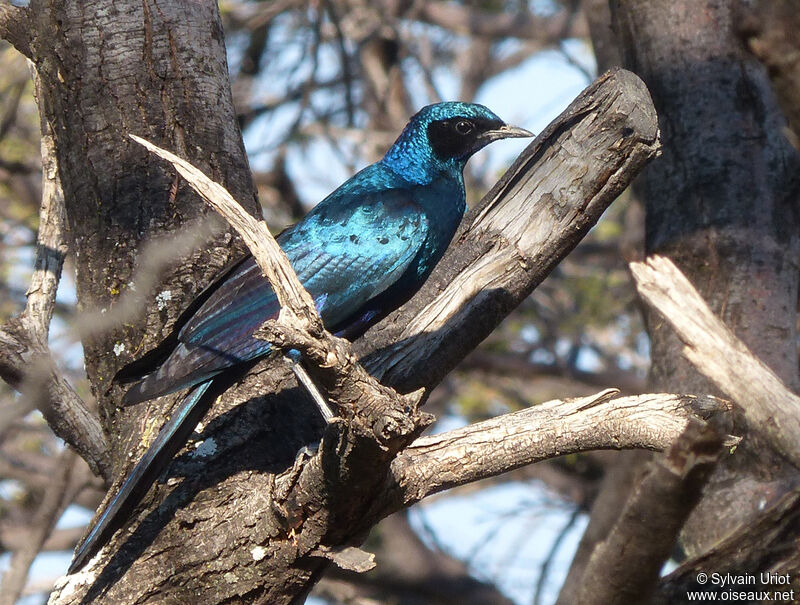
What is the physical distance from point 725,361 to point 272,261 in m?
1.74

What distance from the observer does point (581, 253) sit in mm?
9820

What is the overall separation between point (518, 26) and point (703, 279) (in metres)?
5.73

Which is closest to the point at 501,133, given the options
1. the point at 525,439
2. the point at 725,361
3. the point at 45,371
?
the point at 725,361

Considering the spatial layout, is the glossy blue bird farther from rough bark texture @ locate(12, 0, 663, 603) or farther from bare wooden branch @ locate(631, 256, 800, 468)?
bare wooden branch @ locate(631, 256, 800, 468)

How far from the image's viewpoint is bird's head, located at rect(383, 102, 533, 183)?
200 inches

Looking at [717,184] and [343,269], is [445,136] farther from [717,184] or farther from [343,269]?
[717,184]

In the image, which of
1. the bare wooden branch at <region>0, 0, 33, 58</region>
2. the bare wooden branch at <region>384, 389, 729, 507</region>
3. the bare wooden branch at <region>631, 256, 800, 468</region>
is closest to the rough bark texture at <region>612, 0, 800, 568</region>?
the bare wooden branch at <region>631, 256, 800, 468</region>

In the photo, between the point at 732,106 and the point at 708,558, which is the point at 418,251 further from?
the point at 732,106

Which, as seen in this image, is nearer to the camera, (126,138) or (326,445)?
(326,445)

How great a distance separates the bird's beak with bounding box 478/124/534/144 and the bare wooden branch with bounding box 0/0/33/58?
7.49 ft

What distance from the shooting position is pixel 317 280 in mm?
4234

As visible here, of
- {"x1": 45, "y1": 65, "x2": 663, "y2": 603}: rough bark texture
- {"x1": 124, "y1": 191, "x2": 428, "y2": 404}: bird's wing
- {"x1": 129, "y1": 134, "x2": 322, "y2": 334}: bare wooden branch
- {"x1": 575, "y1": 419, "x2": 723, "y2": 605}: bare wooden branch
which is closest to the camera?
{"x1": 575, "y1": 419, "x2": 723, "y2": 605}: bare wooden branch

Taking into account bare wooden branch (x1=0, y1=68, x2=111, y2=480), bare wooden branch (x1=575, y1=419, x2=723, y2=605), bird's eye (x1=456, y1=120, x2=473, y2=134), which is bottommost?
bare wooden branch (x1=575, y1=419, x2=723, y2=605)

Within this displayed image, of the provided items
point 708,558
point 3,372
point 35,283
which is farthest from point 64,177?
point 708,558
